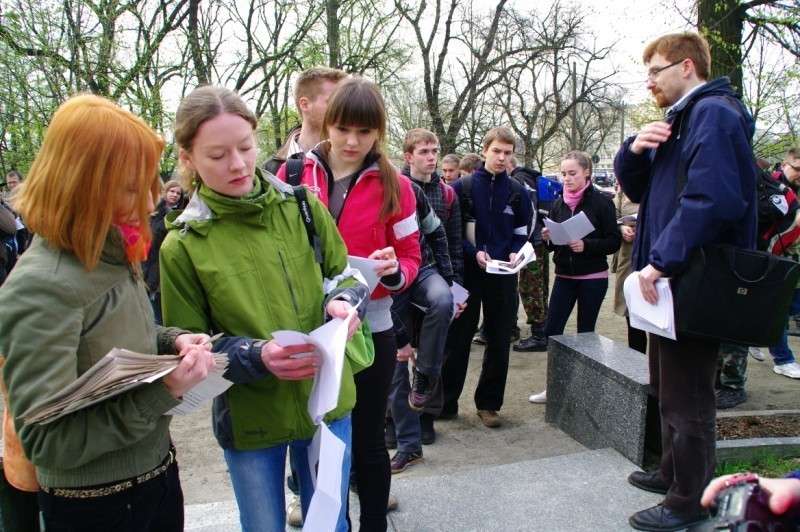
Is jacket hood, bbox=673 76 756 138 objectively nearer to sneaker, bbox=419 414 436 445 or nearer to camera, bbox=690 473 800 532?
camera, bbox=690 473 800 532

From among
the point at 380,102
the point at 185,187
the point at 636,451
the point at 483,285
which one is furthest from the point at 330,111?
the point at 636,451

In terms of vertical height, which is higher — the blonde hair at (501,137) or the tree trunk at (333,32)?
the tree trunk at (333,32)

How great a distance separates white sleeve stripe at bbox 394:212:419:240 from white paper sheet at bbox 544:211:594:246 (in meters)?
2.60

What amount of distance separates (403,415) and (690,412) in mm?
1648

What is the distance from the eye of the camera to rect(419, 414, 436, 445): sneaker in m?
4.16

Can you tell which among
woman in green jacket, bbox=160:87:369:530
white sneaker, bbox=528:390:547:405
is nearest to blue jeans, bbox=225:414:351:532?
woman in green jacket, bbox=160:87:369:530

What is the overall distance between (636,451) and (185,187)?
2.79 meters

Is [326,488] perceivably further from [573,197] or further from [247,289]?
[573,197]

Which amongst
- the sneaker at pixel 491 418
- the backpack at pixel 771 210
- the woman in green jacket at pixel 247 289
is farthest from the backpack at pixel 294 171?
the backpack at pixel 771 210

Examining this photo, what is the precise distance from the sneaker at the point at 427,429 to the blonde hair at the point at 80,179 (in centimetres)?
315

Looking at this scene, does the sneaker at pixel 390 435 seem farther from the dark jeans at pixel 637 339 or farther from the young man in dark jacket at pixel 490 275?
the dark jeans at pixel 637 339

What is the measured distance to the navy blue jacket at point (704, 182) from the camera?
91.4 inches

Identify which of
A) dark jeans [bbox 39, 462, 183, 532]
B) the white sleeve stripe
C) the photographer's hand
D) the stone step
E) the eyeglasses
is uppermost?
the eyeglasses

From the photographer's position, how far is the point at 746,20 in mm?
8555
